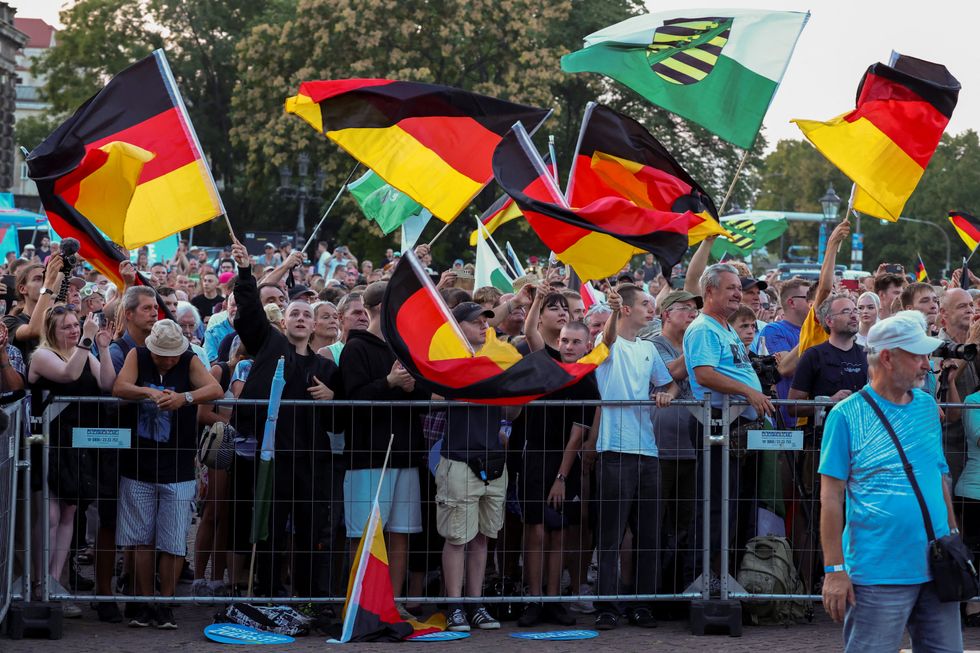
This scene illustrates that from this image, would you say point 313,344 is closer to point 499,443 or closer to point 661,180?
point 499,443

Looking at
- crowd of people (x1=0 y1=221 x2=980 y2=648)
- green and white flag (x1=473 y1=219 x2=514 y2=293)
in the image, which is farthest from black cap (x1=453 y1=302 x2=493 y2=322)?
green and white flag (x1=473 y1=219 x2=514 y2=293)

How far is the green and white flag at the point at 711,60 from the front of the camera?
10.1 meters

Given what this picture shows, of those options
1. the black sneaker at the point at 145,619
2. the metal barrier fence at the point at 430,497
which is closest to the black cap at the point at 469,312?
the metal barrier fence at the point at 430,497

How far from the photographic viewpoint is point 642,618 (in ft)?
27.8

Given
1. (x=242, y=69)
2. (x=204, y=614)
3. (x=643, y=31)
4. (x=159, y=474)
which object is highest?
(x=242, y=69)

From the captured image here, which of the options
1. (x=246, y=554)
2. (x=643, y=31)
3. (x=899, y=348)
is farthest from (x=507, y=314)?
(x=899, y=348)

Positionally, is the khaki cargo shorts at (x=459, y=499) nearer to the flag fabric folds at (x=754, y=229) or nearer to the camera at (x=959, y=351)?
the camera at (x=959, y=351)

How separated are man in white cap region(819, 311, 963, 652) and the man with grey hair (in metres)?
2.64

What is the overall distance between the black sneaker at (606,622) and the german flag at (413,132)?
289 cm

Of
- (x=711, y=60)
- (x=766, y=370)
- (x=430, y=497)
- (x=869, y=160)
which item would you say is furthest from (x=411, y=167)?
(x=869, y=160)

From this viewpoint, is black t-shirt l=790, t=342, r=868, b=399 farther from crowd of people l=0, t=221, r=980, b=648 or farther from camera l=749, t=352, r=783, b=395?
camera l=749, t=352, r=783, b=395

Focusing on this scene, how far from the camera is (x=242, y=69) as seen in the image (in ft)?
146

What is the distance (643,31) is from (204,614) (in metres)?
5.08

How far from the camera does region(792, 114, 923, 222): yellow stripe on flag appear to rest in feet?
31.4
